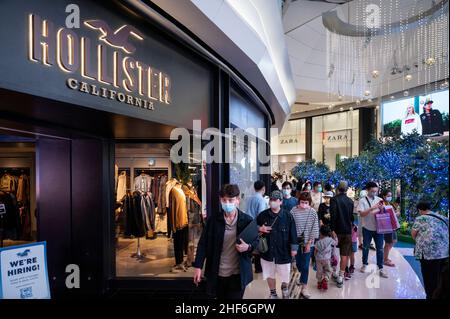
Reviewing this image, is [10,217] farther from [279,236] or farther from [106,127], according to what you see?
[279,236]

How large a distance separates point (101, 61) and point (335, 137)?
2323cm

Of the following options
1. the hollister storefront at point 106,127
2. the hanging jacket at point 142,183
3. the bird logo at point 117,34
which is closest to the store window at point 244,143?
the hollister storefront at point 106,127

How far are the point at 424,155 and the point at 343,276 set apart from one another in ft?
7.31

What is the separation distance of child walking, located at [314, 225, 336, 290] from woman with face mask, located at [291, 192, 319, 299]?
0.77ft

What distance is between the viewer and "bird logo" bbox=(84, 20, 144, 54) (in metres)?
2.79

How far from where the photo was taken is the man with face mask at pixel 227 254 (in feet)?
9.37

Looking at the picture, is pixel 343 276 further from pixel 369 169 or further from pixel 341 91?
pixel 341 91

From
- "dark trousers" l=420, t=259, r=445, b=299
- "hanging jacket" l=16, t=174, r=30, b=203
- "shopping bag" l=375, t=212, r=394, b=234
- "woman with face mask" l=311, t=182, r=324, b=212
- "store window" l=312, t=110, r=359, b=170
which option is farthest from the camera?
"store window" l=312, t=110, r=359, b=170

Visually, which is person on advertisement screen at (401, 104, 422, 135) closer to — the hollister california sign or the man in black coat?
the man in black coat

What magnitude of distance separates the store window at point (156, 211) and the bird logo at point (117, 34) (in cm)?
223

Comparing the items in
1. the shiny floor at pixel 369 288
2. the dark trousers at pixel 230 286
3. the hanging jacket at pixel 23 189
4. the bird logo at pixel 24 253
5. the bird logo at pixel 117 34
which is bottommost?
the shiny floor at pixel 369 288

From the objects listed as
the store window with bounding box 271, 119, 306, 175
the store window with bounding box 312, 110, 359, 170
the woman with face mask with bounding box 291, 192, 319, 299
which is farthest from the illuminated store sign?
the store window with bounding box 271, 119, 306, 175

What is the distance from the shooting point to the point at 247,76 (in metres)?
5.36

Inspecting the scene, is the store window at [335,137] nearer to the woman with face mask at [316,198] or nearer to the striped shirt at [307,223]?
the woman with face mask at [316,198]
